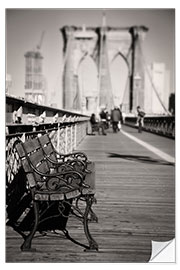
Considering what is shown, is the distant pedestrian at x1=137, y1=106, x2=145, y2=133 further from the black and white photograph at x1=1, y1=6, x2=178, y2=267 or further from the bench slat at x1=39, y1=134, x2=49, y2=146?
the bench slat at x1=39, y1=134, x2=49, y2=146

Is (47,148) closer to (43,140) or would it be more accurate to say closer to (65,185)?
(43,140)

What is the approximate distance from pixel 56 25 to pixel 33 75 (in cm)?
59

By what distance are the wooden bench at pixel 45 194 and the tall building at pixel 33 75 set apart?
59 centimetres

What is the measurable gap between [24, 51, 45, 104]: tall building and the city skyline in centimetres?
7

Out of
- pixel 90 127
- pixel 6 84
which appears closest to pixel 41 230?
pixel 6 84

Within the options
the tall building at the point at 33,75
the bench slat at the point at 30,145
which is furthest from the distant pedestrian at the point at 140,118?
the bench slat at the point at 30,145

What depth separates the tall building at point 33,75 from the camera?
3586 millimetres

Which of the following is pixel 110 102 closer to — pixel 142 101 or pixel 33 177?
pixel 142 101

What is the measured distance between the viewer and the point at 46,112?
520 cm

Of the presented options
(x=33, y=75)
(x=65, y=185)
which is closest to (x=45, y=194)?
(x=65, y=185)

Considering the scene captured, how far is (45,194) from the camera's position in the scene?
261cm

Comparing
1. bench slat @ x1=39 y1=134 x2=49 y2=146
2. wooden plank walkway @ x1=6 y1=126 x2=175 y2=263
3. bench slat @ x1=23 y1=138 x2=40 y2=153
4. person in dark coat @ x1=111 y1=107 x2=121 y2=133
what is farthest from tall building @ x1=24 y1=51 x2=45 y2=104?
person in dark coat @ x1=111 y1=107 x2=121 y2=133

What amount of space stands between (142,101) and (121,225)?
624 centimetres
